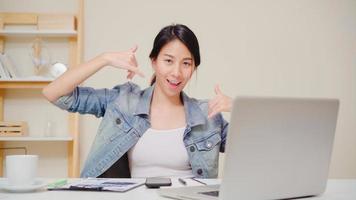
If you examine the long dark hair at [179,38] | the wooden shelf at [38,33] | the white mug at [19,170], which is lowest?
the white mug at [19,170]

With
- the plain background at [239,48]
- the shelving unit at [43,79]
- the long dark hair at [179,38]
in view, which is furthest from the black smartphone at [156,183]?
the plain background at [239,48]

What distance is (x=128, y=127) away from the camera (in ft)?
5.68

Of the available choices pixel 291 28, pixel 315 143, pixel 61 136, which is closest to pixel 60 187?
pixel 315 143

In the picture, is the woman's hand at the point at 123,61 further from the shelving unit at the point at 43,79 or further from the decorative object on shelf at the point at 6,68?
the decorative object on shelf at the point at 6,68

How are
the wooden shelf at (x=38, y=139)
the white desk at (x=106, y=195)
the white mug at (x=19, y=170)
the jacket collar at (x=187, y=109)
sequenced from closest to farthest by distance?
1. the white desk at (x=106, y=195)
2. the white mug at (x=19, y=170)
3. the jacket collar at (x=187, y=109)
4. the wooden shelf at (x=38, y=139)

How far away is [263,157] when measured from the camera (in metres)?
0.94

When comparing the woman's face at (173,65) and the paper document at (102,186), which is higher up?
the woman's face at (173,65)

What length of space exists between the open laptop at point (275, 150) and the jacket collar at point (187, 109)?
67 cm

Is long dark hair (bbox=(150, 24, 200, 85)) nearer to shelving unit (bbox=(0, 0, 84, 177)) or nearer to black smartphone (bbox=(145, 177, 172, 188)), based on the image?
black smartphone (bbox=(145, 177, 172, 188))

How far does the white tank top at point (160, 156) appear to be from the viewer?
1.66m

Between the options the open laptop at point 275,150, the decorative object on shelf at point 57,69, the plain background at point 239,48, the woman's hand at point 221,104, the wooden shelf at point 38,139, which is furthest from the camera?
the plain background at point 239,48

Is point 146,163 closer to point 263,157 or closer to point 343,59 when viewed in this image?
point 263,157

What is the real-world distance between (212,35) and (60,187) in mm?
2258

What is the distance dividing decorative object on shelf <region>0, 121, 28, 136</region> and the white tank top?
1.54m
